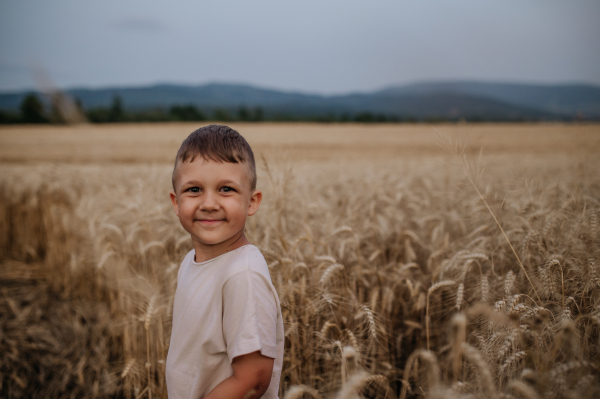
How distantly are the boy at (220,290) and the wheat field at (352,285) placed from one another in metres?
0.23

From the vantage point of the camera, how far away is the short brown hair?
1183mm

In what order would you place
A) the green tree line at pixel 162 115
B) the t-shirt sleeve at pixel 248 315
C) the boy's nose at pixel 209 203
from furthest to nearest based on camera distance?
the green tree line at pixel 162 115, the boy's nose at pixel 209 203, the t-shirt sleeve at pixel 248 315

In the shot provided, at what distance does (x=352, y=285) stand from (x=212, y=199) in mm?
1436

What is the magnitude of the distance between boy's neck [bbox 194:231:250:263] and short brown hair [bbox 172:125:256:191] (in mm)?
279

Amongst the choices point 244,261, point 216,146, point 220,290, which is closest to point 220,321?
point 220,290

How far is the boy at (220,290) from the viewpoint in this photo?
3.50 feet

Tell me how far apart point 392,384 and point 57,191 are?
5.77 m

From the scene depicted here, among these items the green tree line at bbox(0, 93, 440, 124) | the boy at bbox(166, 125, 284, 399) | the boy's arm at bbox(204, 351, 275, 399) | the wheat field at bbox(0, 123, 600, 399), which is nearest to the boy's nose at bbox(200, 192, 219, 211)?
the boy at bbox(166, 125, 284, 399)

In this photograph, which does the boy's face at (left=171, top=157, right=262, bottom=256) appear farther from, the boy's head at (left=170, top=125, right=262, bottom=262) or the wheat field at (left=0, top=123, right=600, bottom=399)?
the wheat field at (left=0, top=123, right=600, bottom=399)

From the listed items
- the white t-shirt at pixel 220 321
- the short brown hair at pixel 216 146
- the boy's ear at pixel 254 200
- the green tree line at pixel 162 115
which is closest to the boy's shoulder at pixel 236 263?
the white t-shirt at pixel 220 321

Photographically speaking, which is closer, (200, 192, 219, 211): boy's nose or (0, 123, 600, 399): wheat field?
(200, 192, 219, 211): boy's nose

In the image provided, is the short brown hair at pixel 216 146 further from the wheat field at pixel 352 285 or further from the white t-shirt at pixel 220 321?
the wheat field at pixel 352 285

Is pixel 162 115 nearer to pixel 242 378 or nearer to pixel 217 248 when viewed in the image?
pixel 217 248

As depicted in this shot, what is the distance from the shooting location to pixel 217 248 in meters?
1.25
